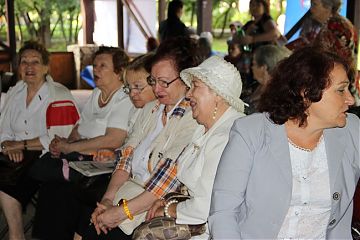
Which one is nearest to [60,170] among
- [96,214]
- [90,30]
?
[96,214]

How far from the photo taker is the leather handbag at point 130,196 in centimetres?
269

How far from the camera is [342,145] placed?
2084mm

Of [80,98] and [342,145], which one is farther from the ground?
[342,145]

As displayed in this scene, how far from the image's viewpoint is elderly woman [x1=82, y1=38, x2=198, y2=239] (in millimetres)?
2643

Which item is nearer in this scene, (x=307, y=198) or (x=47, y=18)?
(x=307, y=198)

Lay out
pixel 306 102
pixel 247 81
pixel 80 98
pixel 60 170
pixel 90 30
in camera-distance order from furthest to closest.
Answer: pixel 90 30 < pixel 80 98 < pixel 247 81 < pixel 60 170 < pixel 306 102

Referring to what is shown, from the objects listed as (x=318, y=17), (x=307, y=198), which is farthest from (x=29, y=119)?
(x=318, y=17)

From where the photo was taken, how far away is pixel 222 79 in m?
2.36

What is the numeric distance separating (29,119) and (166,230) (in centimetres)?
191

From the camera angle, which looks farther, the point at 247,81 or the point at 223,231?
the point at 247,81

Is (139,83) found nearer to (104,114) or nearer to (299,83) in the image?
(104,114)

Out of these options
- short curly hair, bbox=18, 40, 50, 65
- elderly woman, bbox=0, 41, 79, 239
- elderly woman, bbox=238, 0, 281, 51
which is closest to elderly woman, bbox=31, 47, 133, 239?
elderly woman, bbox=0, 41, 79, 239

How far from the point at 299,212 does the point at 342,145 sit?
0.98 feet

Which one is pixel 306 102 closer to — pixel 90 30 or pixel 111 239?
pixel 111 239
